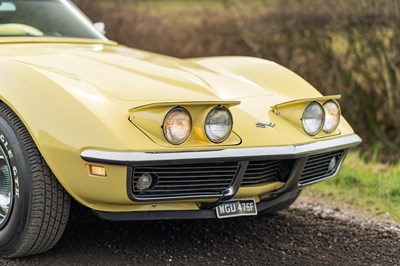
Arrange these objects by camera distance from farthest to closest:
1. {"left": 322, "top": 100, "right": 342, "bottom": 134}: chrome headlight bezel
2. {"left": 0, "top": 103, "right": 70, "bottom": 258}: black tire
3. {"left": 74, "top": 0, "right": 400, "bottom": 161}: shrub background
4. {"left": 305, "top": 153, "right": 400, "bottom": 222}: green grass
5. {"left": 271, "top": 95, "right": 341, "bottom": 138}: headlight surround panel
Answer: {"left": 74, "top": 0, "right": 400, "bottom": 161}: shrub background < {"left": 305, "top": 153, "right": 400, "bottom": 222}: green grass < {"left": 322, "top": 100, "right": 342, "bottom": 134}: chrome headlight bezel < {"left": 271, "top": 95, "right": 341, "bottom": 138}: headlight surround panel < {"left": 0, "top": 103, "right": 70, "bottom": 258}: black tire

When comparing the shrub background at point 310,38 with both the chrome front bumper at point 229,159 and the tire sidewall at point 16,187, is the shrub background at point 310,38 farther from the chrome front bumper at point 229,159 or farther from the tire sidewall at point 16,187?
the tire sidewall at point 16,187

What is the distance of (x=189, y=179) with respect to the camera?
3.61m

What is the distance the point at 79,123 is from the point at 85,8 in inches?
283

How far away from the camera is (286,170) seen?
4.00 meters

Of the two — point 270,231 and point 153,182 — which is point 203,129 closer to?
point 153,182

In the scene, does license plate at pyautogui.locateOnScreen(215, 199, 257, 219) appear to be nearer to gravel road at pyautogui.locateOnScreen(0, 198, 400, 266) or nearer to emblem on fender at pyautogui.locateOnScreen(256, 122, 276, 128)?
gravel road at pyautogui.locateOnScreen(0, 198, 400, 266)

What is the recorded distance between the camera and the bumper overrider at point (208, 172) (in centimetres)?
346

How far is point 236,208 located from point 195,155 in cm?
55

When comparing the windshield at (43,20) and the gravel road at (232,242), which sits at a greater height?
the windshield at (43,20)

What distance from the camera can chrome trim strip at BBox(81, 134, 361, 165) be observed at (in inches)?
134

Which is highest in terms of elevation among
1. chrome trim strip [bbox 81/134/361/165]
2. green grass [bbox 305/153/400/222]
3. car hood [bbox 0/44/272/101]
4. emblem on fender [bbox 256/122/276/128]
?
car hood [bbox 0/44/272/101]

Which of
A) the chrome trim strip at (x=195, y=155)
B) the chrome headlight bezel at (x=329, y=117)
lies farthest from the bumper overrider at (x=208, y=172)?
the chrome headlight bezel at (x=329, y=117)

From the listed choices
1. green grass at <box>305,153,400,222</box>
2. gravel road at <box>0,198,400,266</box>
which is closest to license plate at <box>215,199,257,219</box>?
gravel road at <box>0,198,400,266</box>

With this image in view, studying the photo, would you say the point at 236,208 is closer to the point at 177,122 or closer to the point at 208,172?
the point at 208,172
